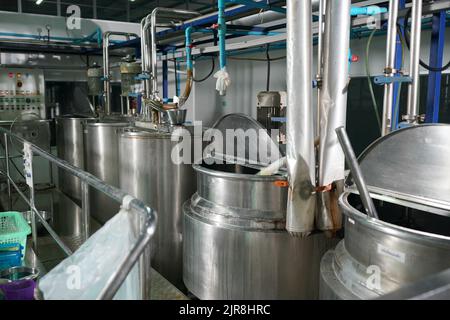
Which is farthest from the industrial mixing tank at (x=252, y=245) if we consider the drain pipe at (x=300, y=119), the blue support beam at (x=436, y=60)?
the blue support beam at (x=436, y=60)

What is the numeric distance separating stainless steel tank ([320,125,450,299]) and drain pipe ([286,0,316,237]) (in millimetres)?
165

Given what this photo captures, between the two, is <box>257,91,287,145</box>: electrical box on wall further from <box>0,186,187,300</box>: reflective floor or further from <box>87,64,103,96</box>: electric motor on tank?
<box>87,64,103,96</box>: electric motor on tank

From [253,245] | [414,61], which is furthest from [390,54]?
[253,245]

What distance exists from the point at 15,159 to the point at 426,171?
4.91 meters

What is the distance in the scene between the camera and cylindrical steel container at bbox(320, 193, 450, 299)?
1.04 m

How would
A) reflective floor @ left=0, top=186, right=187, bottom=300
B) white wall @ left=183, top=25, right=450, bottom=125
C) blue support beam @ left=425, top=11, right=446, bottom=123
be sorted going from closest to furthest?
1. blue support beam @ left=425, top=11, right=446, bottom=123
2. reflective floor @ left=0, top=186, right=187, bottom=300
3. white wall @ left=183, top=25, right=450, bottom=125

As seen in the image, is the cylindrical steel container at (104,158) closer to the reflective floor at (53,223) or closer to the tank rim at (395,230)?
the reflective floor at (53,223)

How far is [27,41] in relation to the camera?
4.81 meters

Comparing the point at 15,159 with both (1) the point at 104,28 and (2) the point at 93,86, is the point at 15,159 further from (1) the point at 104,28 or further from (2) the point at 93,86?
(1) the point at 104,28

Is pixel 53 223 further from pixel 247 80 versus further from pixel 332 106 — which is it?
pixel 332 106

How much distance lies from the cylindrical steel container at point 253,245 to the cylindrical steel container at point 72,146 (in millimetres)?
2733

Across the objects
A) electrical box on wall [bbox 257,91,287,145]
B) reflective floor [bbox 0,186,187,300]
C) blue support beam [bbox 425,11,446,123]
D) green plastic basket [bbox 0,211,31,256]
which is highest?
blue support beam [bbox 425,11,446,123]

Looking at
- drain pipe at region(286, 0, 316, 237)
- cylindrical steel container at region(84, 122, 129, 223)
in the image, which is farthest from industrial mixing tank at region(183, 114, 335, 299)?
cylindrical steel container at region(84, 122, 129, 223)
